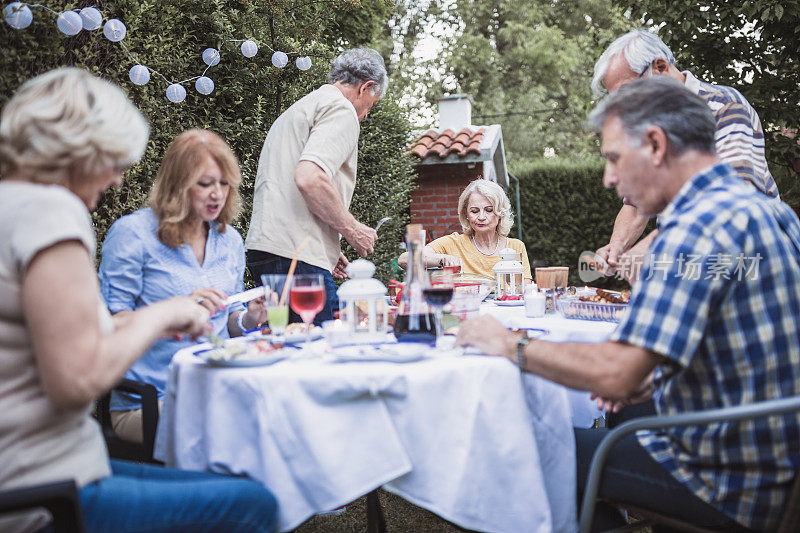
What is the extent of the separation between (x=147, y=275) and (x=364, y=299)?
3.01 feet

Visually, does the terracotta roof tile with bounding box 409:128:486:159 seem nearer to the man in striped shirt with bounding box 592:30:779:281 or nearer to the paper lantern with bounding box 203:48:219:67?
the paper lantern with bounding box 203:48:219:67

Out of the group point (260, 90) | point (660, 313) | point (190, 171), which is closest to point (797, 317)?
point (660, 313)

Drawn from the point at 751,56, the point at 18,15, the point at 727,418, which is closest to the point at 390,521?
the point at 727,418

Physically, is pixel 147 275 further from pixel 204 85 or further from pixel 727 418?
pixel 204 85

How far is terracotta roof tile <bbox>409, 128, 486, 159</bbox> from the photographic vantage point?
1009cm

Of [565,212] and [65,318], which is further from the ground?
[565,212]

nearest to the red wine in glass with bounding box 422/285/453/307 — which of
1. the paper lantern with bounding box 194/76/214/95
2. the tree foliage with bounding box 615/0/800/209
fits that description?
the paper lantern with bounding box 194/76/214/95

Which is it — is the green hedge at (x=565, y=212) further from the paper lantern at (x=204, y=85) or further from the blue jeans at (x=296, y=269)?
the blue jeans at (x=296, y=269)

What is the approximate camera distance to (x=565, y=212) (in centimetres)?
1241

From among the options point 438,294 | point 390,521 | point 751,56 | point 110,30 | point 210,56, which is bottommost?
point 390,521

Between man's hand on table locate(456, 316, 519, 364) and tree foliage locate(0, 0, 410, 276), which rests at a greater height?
tree foliage locate(0, 0, 410, 276)

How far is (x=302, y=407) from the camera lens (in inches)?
64.1

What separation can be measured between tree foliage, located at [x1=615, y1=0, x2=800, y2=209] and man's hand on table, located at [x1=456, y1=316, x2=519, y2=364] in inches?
246

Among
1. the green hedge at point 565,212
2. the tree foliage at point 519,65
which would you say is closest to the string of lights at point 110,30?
the green hedge at point 565,212
